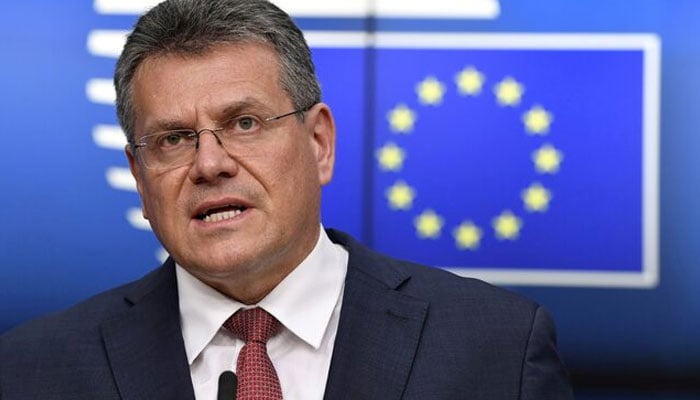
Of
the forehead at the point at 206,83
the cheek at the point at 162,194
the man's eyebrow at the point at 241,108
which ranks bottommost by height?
the cheek at the point at 162,194

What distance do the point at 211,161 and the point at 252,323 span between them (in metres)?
0.30

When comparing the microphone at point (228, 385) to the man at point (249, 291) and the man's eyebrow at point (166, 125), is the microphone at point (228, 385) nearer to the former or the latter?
the man at point (249, 291)

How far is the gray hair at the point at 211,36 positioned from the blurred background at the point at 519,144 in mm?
775

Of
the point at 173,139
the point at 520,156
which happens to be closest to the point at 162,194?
the point at 173,139

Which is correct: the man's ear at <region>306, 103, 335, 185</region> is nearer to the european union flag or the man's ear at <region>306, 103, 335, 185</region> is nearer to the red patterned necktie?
the red patterned necktie

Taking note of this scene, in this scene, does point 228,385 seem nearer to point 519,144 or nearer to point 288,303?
point 288,303

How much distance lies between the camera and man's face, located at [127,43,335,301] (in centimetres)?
197

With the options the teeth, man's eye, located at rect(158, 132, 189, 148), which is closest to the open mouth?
the teeth

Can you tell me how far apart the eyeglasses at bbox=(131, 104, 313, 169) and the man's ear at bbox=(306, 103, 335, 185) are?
11cm

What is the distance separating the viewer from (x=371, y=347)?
6.75ft

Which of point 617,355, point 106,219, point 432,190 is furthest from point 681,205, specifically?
point 106,219

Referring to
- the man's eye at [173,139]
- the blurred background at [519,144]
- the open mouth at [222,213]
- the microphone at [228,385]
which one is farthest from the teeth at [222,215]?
the blurred background at [519,144]

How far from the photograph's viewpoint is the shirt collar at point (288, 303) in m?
2.09

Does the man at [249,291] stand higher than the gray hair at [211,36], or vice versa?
the gray hair at [211,36]
